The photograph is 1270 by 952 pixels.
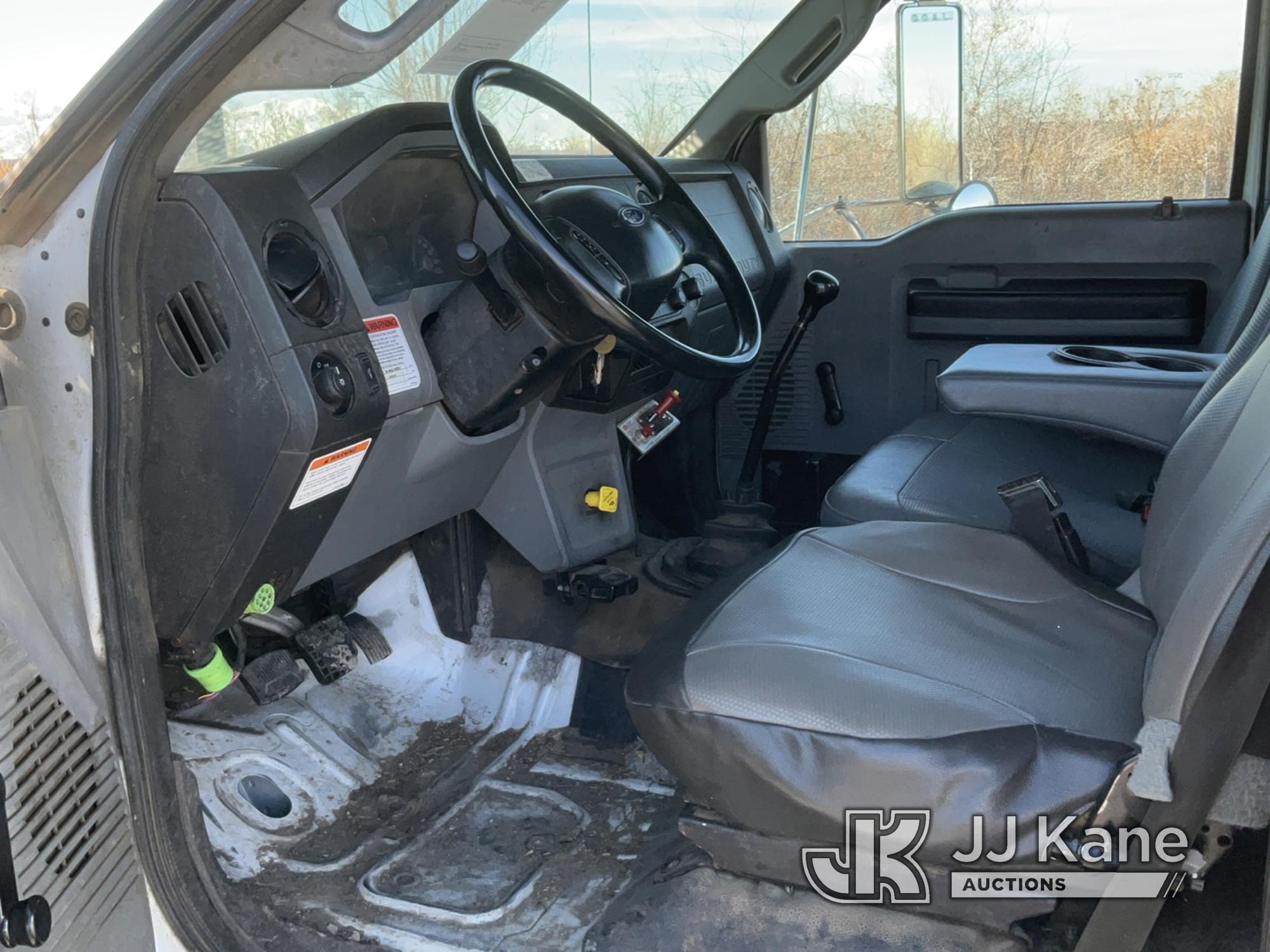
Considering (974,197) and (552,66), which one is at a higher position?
(552,66)

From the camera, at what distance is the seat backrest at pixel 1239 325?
1.43m

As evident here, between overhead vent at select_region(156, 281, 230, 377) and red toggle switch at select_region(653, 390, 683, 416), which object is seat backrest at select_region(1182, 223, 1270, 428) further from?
overhead vent at select_region(156, 281, 230, 377)

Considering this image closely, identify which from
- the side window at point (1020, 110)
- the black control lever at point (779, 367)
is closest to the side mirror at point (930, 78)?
the side window at point (1020, 110)

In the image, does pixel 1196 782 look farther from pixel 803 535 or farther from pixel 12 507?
pixel 12 507

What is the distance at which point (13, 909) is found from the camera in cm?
107

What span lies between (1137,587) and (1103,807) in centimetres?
44

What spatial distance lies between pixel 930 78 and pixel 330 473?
1.56 metres

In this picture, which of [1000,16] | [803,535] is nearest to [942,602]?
[803,535]

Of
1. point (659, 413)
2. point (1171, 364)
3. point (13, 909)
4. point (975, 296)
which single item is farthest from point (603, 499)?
point (13, 909)

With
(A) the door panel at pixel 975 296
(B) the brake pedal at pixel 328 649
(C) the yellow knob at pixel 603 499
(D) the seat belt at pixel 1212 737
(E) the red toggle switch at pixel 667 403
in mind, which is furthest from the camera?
(A) the door panel at pixel 975 296

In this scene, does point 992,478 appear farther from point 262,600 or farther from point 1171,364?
point 262,600

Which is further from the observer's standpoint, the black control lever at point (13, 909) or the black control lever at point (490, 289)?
the black control lever at point (490, 289)

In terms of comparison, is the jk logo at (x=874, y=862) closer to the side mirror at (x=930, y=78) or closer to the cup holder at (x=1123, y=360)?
the cup holder at (x=1123, y=360)

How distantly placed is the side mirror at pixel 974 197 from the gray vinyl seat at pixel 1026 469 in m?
0.55
